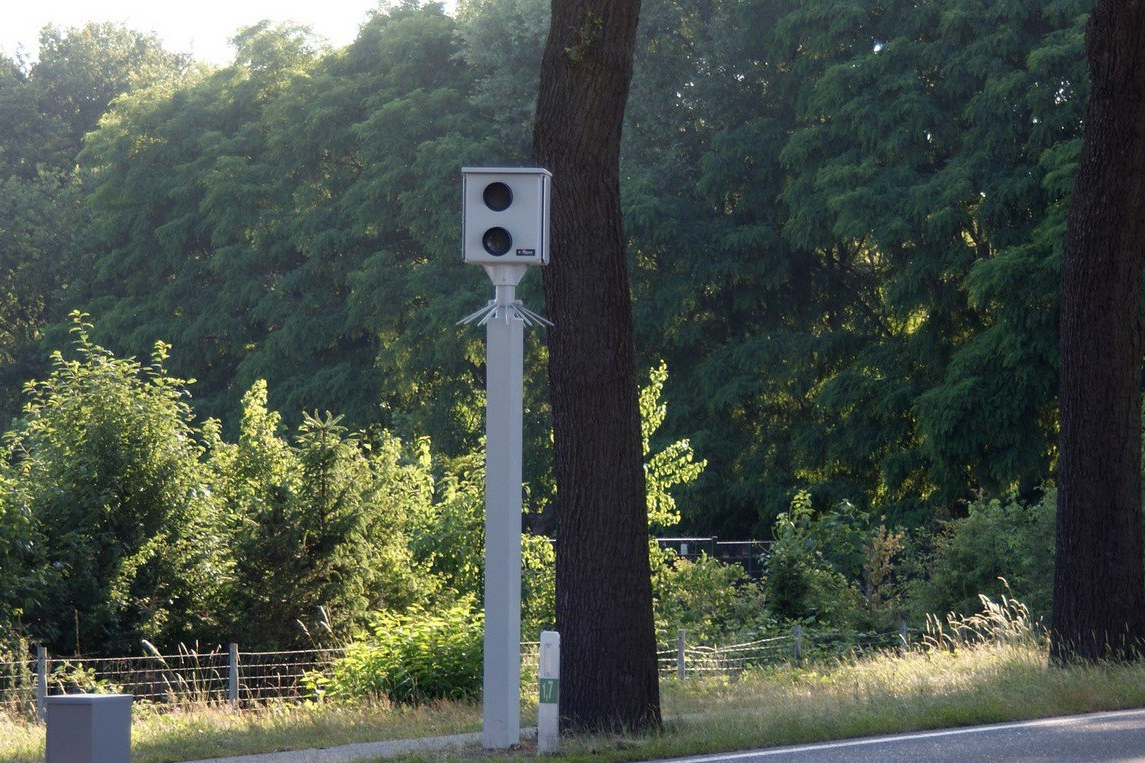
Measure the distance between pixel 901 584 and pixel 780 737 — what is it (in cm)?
1844

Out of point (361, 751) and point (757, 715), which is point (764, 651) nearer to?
point (757, 715)

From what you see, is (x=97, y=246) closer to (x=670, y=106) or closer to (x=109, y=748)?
(x=670, y=106)

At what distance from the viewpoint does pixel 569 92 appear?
12047 mm

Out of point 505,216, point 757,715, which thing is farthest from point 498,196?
point 757,715

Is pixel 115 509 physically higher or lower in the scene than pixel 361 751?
higher

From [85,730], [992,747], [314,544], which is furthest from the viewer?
[314,544]

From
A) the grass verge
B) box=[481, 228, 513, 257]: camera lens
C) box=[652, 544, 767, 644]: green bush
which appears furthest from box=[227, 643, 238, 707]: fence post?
box=[481, 228, 513, 257]: camera lens

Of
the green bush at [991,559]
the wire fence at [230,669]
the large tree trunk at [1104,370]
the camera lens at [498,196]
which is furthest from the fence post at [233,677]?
the green bush at [991,559]

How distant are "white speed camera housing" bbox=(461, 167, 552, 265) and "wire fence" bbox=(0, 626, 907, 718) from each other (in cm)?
843

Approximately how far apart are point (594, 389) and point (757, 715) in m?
3.03

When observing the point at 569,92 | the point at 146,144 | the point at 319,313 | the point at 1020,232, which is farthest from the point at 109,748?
the point at 146,144

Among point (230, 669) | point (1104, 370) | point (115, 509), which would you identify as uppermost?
point (1104, 370)

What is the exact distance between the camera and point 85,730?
7.06m

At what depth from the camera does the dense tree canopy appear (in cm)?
3247
